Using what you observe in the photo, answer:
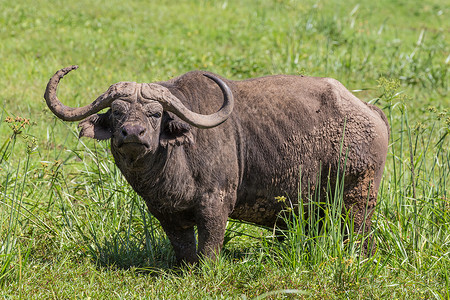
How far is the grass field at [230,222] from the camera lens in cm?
503

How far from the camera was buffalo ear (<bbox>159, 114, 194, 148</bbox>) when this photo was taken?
4.91 metres

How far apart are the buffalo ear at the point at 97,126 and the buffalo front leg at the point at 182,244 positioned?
3.56 ft

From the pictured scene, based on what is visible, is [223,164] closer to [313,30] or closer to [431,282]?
[431,282]

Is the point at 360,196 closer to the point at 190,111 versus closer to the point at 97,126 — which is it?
the point at 190,111

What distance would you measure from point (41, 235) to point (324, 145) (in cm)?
281

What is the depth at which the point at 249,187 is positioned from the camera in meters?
5.54

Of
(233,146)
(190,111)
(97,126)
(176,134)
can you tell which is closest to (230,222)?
(233,146)

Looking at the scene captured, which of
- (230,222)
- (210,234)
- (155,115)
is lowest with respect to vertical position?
(230,222)

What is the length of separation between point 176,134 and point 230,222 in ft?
5.56

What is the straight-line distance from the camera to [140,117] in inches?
184

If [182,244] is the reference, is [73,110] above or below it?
above

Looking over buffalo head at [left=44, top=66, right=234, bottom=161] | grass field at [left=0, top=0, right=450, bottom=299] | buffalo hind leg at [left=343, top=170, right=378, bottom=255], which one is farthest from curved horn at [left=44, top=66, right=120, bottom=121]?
buffalo hind leg at [left=343, top=170, right=378, bottom=255]

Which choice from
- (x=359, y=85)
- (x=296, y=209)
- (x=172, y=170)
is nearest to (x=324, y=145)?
(x=296, y=209)

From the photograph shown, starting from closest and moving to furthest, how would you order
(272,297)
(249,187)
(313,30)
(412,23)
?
1. (272,297)
2. (249,187)
3. (313,30)
4. (412,23)
